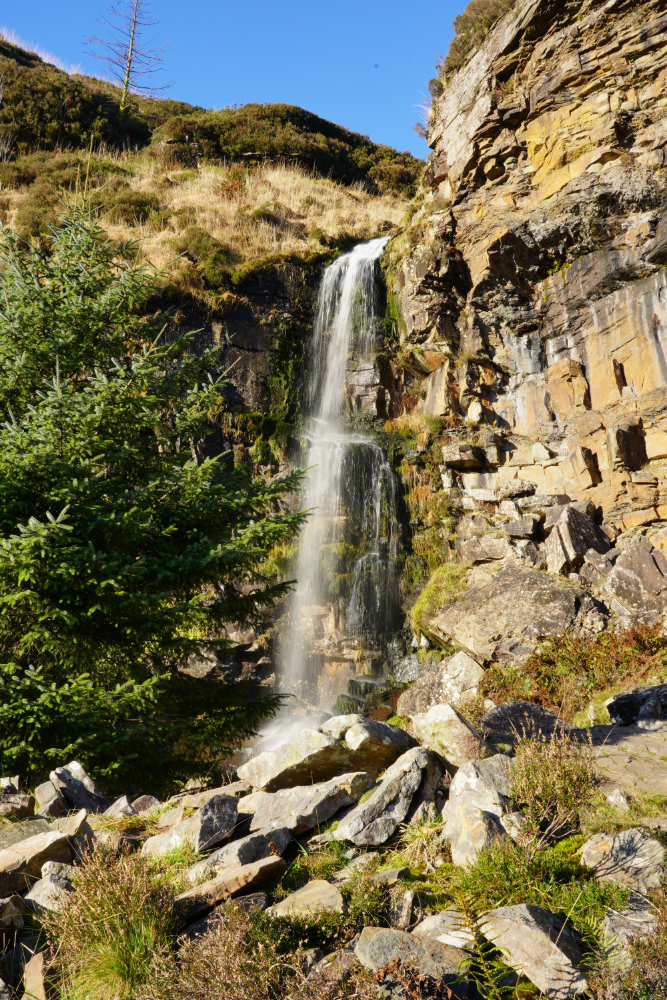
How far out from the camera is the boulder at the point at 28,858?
114 inches

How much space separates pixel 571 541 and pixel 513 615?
1.98 meters

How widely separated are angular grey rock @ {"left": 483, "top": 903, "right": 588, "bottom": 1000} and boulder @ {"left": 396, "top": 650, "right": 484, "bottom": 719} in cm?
723

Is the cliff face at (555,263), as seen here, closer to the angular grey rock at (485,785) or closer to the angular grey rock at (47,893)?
the angular grey rock at (485,785)

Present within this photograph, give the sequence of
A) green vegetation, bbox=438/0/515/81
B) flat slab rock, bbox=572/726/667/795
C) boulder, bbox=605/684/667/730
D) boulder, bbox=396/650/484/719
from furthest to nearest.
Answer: green vegetation, bbox=438/0/515/81 < boulder, bbox=396/650/484/719 < boulder, bbox=605/684/667/730 < flat slab rock, bbox=572/726/667/795

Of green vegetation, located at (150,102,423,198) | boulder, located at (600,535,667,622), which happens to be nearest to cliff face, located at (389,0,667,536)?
boulder, located at (600,535,667,622)

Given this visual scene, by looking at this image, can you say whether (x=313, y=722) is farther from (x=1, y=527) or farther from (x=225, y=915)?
(x=225, y=915)

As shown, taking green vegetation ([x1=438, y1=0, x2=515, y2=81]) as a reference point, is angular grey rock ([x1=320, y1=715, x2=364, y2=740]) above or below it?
below

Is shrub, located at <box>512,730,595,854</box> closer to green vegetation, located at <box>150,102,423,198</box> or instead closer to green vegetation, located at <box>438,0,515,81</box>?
green vegetation, located at <box>438,0,515,81</box>

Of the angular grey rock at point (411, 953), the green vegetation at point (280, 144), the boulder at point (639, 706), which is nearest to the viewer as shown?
the angular grey rock at point (411, 953)

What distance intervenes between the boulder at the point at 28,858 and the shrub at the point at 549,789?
2538 mm

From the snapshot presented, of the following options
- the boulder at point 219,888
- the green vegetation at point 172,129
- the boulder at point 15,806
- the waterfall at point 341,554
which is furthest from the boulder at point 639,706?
the green vegetation at point 172,129

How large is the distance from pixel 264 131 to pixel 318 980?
106 ft

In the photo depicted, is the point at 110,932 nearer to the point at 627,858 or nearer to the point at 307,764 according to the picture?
the point at 307,764

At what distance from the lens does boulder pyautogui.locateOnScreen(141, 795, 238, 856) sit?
11.1ft
